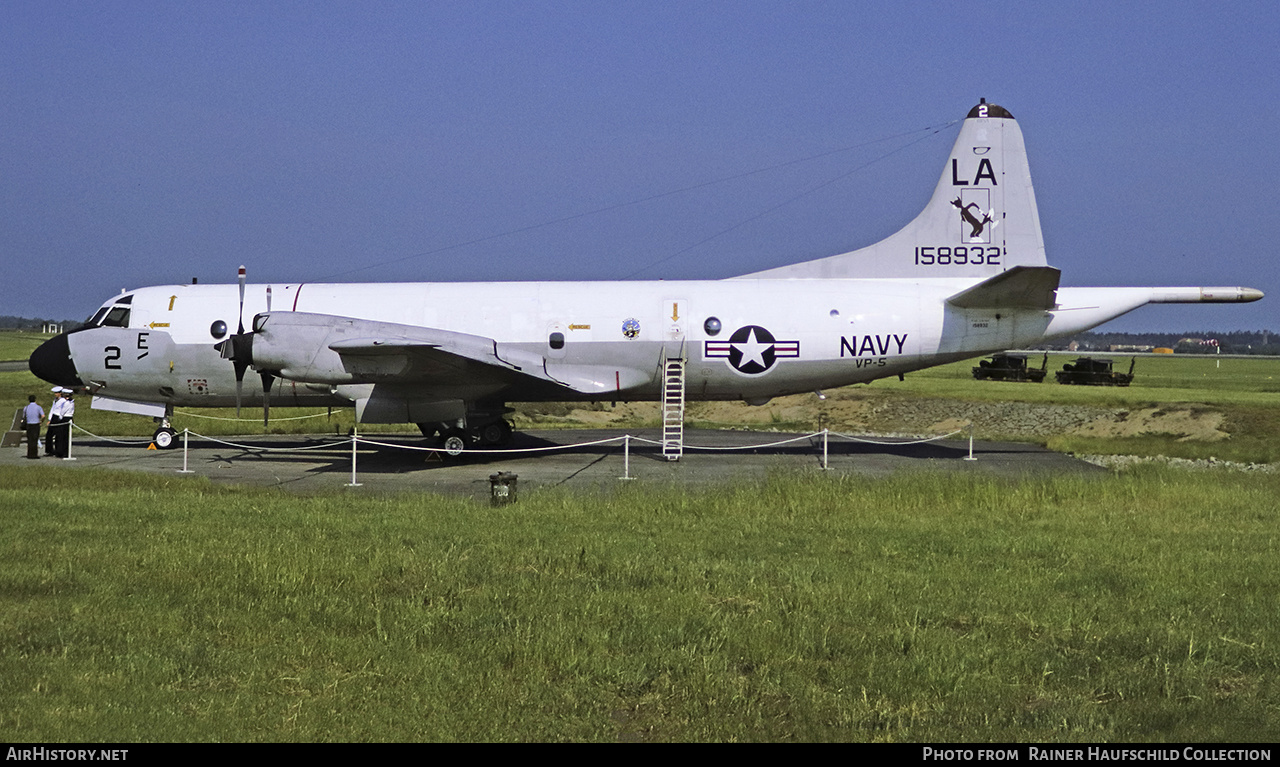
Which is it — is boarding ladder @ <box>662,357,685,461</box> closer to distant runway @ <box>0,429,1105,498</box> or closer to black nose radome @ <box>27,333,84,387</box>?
distant runway @ <box>0,429,1105,498</box>

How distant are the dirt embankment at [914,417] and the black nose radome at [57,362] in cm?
1359

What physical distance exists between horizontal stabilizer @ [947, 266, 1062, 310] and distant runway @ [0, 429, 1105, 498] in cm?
349

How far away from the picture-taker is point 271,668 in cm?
782

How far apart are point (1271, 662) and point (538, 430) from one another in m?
24.7

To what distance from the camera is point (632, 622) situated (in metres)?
9.25

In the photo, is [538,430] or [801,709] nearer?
[801,709]

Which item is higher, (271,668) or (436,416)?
(436,416)

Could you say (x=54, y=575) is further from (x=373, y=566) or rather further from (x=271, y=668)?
(x=271, y=668)

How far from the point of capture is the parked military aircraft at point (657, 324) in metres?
23.1

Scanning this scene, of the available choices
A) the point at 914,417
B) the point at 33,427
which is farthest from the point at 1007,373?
the point at 33,427

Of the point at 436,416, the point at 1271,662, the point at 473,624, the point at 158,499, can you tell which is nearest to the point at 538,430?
the point at 436,416

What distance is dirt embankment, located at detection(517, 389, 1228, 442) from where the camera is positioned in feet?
99.7

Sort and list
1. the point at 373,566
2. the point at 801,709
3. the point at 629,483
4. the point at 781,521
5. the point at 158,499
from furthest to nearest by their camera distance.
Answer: the point at 629,483
the point at 158,499
the point at 781,521
the point at 373,566
the point at 801,709

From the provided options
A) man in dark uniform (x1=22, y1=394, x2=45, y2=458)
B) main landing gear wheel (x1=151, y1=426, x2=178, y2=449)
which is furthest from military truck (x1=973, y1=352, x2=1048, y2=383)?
man in dark uniform (x1=22, y1=394, x2=45, y2=458)
